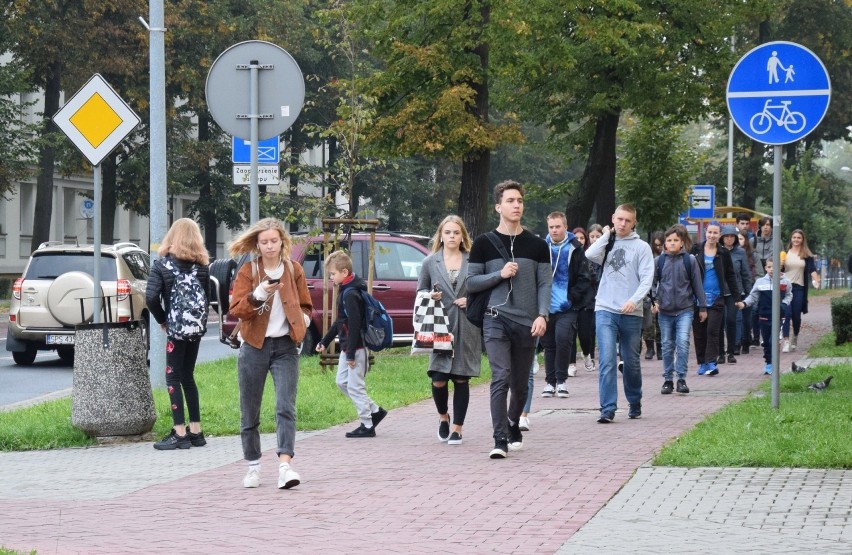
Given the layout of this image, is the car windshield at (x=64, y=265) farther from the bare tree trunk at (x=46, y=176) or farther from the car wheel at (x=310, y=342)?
the bare tree trunk at (x=46, y=176)

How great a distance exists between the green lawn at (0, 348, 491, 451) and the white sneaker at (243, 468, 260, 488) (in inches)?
115

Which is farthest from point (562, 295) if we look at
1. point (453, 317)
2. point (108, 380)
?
point (108, 380)

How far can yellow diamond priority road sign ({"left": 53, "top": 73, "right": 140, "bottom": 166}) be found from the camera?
40.1 feet

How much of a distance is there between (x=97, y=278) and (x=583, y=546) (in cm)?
682

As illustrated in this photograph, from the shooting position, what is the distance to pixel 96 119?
1229 cm

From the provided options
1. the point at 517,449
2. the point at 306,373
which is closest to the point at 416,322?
the point at 517,449

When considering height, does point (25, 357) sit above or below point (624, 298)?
below

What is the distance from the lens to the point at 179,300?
10.9 m

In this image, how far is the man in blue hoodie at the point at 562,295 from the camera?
14281mm

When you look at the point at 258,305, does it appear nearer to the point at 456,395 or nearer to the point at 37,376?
the point at 456,395

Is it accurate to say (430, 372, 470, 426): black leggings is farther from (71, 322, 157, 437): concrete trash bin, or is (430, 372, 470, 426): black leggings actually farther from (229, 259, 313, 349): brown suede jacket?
(71, 322, 157, 437): concrete trash bin

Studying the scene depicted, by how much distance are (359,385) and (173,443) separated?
1.61 meters

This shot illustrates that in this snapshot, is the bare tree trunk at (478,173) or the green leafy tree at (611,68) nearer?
the bare tree trunk at (478,173)

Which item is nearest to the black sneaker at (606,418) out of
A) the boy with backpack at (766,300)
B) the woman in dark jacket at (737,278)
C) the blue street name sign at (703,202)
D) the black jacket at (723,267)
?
the boy with backpack at (766,300)
